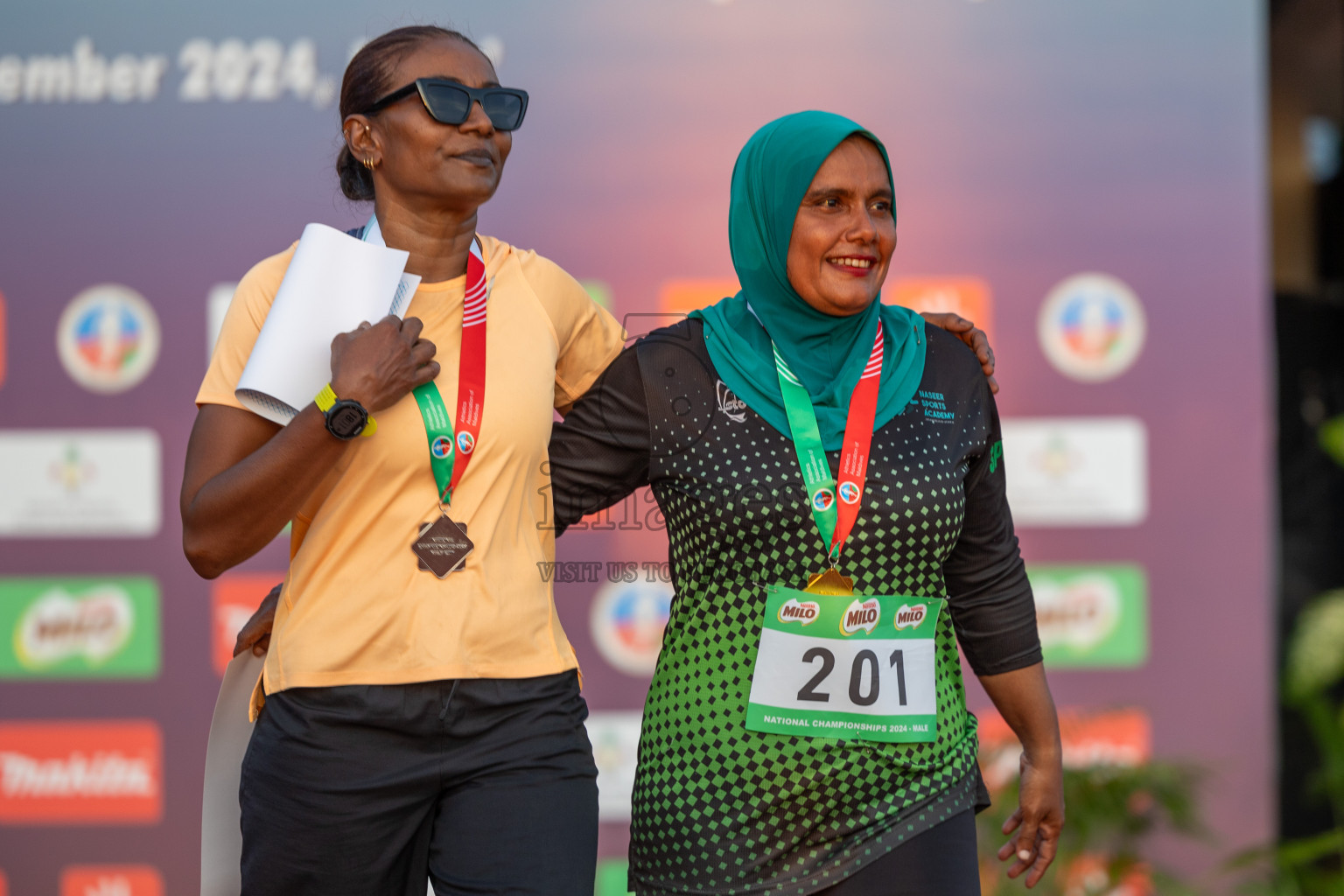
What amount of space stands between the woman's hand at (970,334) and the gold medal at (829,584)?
48 centimetres

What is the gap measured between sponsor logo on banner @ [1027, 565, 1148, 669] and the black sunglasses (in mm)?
2314

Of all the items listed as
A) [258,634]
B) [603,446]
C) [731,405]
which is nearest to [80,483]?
[258,634]

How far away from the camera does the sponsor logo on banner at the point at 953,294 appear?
11.7 ft

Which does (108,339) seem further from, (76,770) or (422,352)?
(422,352)

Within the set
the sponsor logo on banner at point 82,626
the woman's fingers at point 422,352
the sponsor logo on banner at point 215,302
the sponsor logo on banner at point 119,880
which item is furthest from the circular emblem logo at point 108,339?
the woman's fingers at point 422,352

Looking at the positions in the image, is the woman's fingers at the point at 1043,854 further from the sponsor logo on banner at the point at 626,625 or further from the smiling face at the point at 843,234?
the sponsor logo on banner at the point at 626,625

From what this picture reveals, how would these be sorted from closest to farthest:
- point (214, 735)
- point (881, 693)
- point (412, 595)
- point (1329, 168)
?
point (412, 595)
point (881, 693)
point (214, 735)
point (1329, 168)

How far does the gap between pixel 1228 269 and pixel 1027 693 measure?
204 centimetres

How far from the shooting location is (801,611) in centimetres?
180

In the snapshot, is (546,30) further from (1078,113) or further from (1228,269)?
(1228,269)

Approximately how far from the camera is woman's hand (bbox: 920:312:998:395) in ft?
6.84

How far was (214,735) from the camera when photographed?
199 cm

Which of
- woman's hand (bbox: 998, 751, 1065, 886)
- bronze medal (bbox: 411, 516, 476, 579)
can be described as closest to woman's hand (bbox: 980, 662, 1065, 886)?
woman's hand (bbox: 998, 751, 1065, 886)

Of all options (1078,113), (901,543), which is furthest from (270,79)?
(901,543)
